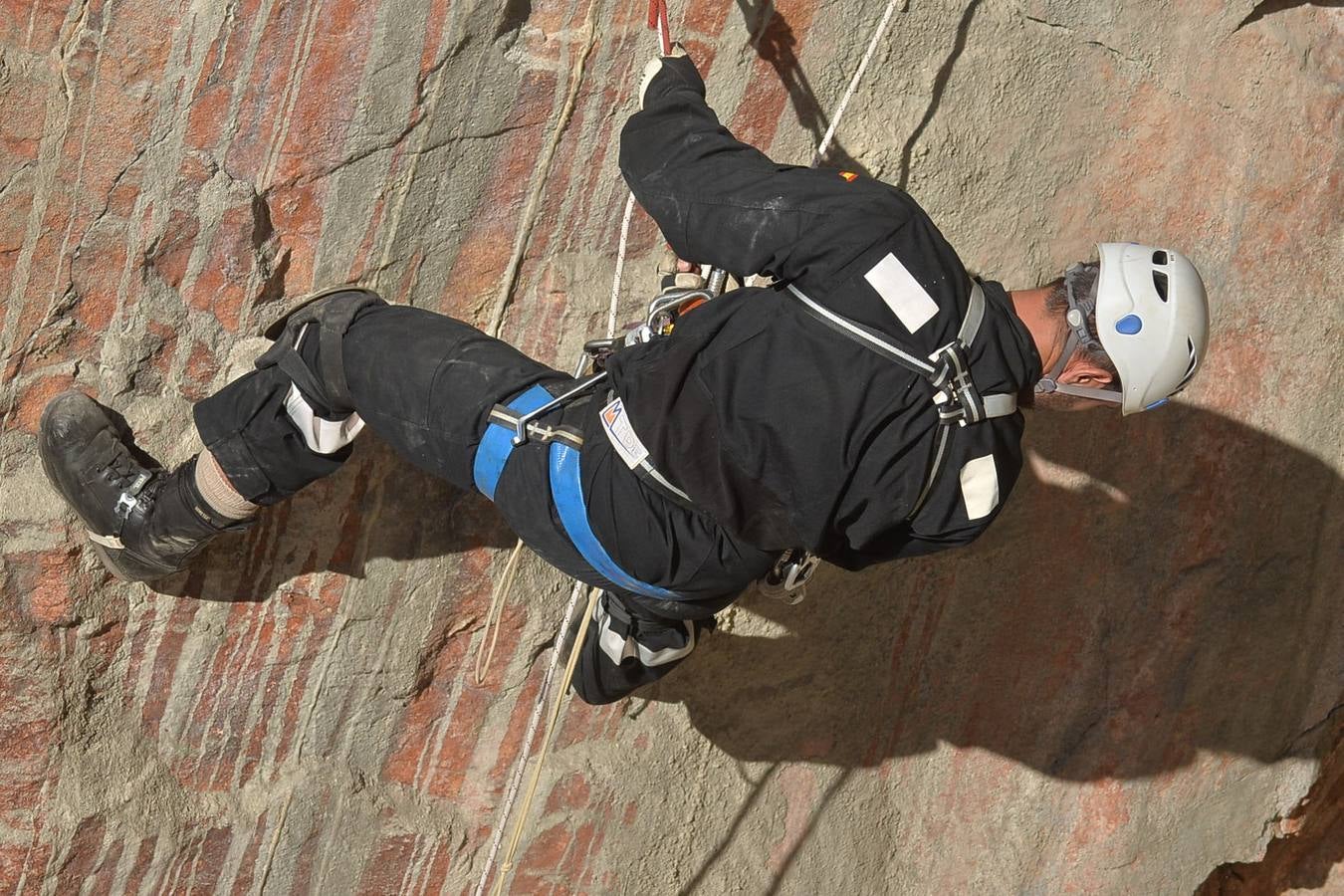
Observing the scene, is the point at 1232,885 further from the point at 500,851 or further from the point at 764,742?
the point at 500,851

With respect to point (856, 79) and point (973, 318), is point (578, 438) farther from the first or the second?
point (856, 79)

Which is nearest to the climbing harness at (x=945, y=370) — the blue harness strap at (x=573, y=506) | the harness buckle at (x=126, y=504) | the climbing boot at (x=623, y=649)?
the blue harness strap at (x=573, y=506)

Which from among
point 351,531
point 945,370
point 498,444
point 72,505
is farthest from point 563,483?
point 72,505

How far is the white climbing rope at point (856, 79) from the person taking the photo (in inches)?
129

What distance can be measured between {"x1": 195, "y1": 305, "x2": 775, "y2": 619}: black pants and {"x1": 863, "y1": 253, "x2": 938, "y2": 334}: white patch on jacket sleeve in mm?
582

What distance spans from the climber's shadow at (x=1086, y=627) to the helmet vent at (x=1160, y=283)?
1298 millimetres

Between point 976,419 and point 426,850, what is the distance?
212 cm

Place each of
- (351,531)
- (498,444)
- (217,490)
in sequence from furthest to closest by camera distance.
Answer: (351,531), (217,490), (498,444)

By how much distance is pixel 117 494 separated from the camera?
268 cm

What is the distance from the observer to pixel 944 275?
2152 millimetres

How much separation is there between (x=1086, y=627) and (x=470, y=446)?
237 cm

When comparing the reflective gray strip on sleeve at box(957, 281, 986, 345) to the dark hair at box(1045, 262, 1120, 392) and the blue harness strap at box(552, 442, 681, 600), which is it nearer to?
the dark hair at box(1045, 262, 1120, 392)

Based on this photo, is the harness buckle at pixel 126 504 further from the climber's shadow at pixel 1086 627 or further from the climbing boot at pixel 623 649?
the climber's shadow at pixel 1086 627

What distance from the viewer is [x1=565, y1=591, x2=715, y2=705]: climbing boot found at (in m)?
2.84
